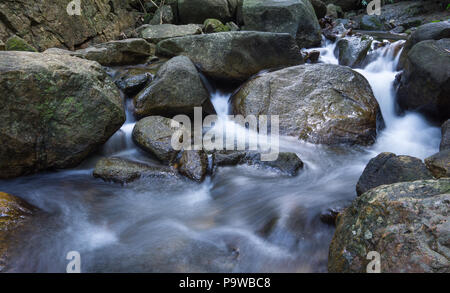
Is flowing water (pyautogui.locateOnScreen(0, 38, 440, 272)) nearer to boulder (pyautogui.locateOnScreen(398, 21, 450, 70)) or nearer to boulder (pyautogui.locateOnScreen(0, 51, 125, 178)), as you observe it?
boulder (pyautogui.locateOnScreen(0, 51, 125, 178))

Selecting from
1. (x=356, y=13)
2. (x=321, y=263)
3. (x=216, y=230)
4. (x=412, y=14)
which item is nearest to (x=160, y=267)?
(x=216, y=230)

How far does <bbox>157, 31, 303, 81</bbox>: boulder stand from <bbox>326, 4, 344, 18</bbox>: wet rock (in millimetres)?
10351

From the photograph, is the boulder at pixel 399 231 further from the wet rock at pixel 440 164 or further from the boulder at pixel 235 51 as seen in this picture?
the boulder at pixel 235 51

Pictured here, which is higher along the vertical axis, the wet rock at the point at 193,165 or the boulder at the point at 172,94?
the boulder at the point at 172,94

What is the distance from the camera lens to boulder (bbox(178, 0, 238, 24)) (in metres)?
9.64

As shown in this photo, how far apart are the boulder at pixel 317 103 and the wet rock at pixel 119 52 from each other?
2.60 m

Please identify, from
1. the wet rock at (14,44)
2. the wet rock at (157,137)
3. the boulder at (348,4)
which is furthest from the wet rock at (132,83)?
the boulder at (348,4)

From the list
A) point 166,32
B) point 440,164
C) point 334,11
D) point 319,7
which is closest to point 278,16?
point 166,32

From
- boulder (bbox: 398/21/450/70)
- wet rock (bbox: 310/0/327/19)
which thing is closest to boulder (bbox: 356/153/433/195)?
boulder (bbox: 398/21/450/70)

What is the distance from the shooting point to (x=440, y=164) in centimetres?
266

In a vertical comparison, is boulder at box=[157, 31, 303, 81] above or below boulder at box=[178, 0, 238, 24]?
below

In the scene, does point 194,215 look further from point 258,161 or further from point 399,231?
point 399,231

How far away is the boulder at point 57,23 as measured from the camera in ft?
18.0
